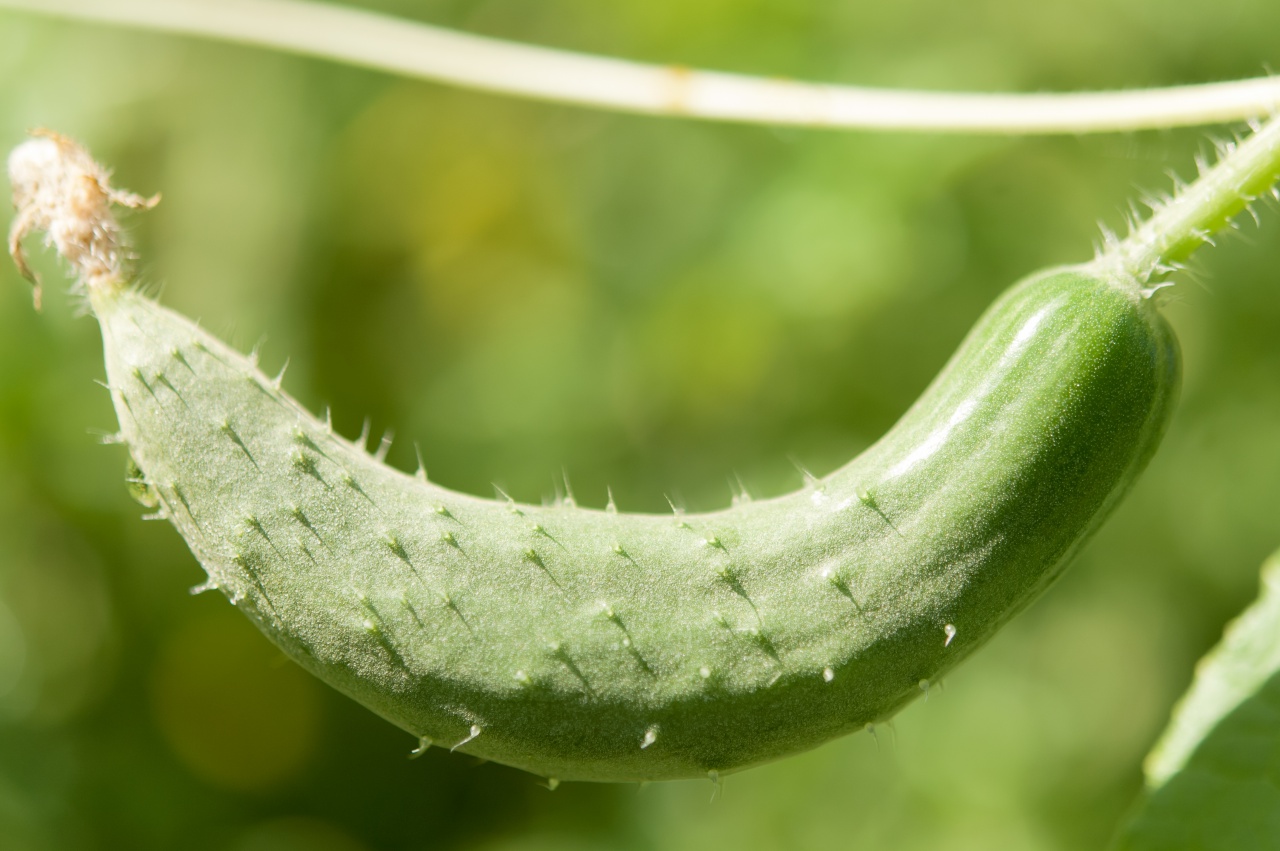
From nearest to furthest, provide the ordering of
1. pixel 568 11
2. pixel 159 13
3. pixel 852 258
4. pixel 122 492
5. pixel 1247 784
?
1. pixel 1247 784
2. pixel 159 13
3. pixel 852 258
4. pixel 122 492
5. pixel 568 11

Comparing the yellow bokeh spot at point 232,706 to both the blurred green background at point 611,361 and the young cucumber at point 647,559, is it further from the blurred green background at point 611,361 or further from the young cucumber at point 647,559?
the young cucumber at point 647,559

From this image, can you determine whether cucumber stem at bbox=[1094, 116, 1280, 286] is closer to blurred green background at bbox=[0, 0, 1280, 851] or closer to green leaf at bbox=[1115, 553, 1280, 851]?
green leaf at bbox=[1115, 553, 1280, 851]

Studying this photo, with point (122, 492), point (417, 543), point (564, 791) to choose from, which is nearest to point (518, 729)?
point (417, 543)

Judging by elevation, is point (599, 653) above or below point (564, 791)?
below

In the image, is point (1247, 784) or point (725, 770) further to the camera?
point (1247, 784)

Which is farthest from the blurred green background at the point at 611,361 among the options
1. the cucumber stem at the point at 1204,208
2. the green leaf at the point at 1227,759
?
the cucumber stem at the point at 1204,208

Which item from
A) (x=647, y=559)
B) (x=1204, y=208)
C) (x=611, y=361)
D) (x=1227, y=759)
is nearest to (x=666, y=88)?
(x=1204, y=208)

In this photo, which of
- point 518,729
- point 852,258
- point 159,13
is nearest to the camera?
point 518,729

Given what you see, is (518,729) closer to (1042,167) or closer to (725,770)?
(725,770)
